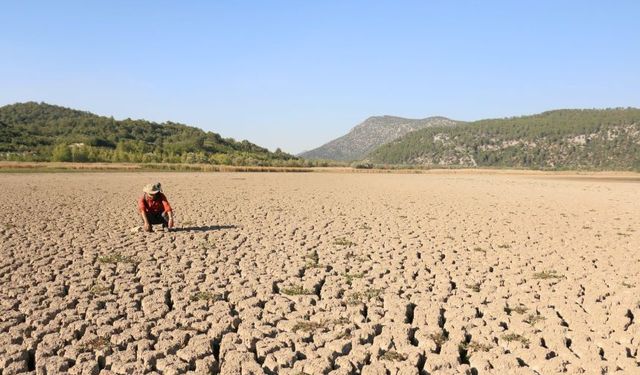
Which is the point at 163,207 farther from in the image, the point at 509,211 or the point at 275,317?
the point at 509,211

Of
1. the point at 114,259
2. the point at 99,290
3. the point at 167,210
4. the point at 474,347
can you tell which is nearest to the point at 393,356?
the point at 474,347

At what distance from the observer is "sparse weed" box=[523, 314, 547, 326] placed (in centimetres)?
545

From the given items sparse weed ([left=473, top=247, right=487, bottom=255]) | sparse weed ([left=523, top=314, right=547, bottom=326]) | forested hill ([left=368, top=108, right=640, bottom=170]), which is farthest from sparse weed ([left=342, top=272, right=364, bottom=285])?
forested hill ([left=368, top=108, right=640, bottom=170])

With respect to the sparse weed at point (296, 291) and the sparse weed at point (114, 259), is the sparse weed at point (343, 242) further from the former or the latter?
the sparse weed at point (114, 259)

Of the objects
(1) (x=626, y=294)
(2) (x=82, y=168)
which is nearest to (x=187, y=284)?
(1) (x=626, y=294)

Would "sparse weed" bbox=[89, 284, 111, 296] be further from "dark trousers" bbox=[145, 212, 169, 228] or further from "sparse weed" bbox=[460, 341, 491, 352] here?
"dark trousers" bbox=[145, 212, 169, 228]

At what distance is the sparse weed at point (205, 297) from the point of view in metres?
6.14

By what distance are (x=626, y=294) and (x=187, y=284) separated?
572 cm

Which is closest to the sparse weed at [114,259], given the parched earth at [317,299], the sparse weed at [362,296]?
the parched earth at [317,299]

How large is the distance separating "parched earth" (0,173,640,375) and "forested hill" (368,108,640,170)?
99.8m

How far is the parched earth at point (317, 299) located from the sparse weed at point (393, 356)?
0.09ft

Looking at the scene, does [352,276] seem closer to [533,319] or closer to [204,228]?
[533,319]

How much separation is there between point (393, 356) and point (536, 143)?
132 metres

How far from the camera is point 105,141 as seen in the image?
95.2 m
